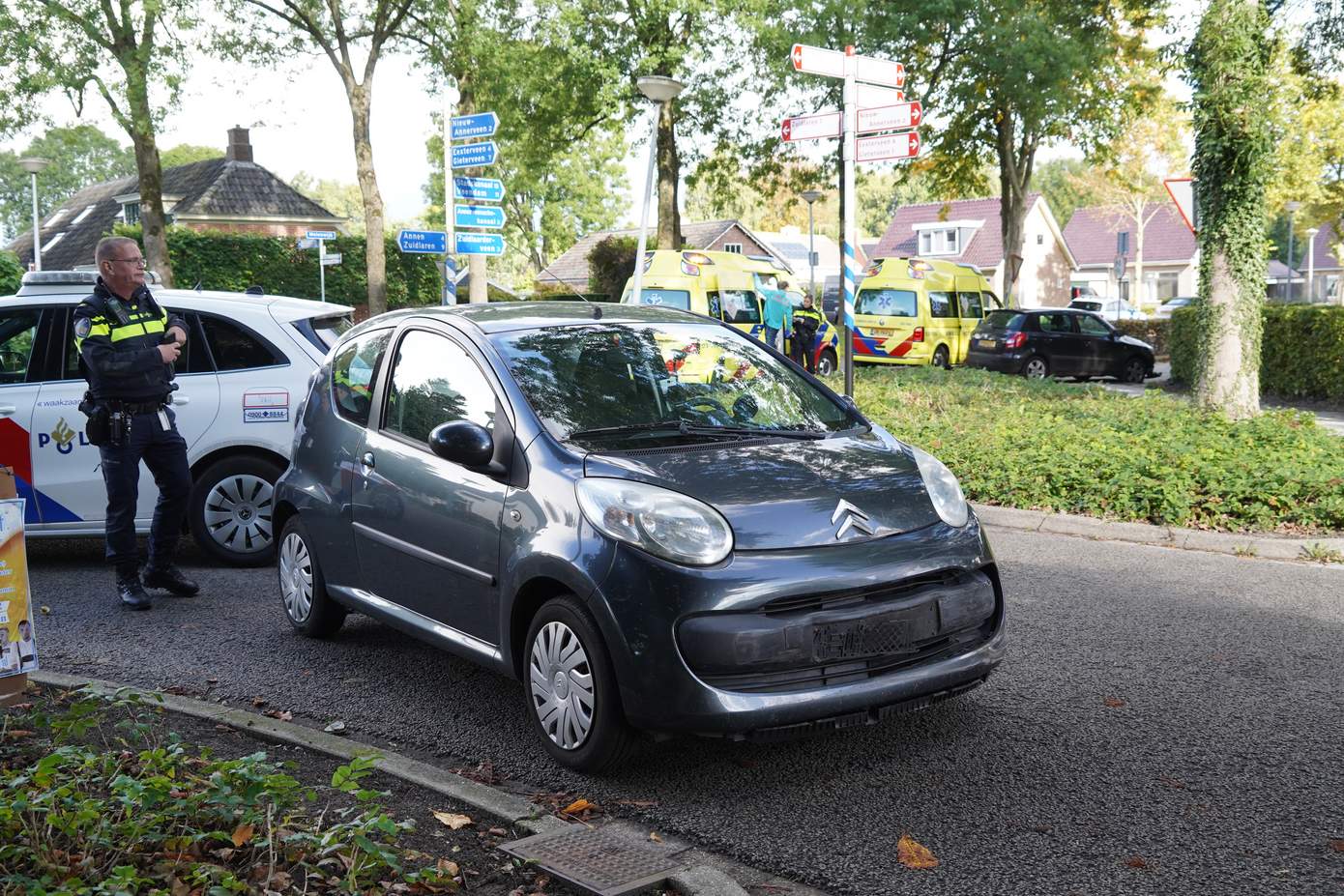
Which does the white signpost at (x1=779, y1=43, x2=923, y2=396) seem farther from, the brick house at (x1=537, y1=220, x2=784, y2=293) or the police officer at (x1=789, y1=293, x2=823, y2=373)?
the brick house at (x1=537, y1=220, x2=784, y2=293)

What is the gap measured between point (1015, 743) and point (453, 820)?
2.05 m

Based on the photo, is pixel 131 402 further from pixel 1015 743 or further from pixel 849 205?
pixel 849 205

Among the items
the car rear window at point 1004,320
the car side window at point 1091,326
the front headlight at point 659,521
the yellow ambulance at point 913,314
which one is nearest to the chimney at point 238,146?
the yellow ambulance at point 913,314

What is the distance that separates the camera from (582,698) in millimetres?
4172

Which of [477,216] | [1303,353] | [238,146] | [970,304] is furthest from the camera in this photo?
[238,146]

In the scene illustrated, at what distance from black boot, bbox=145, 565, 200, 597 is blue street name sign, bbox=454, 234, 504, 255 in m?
11.8

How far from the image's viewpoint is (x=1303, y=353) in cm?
1927

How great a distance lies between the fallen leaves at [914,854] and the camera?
3.54 metres

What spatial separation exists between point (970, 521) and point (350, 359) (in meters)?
3.09

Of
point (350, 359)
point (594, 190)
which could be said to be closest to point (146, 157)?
point (350, 359)

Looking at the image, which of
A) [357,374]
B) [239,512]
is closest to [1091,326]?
[239,512]

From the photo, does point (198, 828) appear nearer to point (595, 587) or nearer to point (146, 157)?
point (595, 587)

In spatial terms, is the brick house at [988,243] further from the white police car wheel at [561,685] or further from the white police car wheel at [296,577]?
the white police car wheel at [561,685]

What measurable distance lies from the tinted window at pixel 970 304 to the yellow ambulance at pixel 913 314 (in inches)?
0.9
